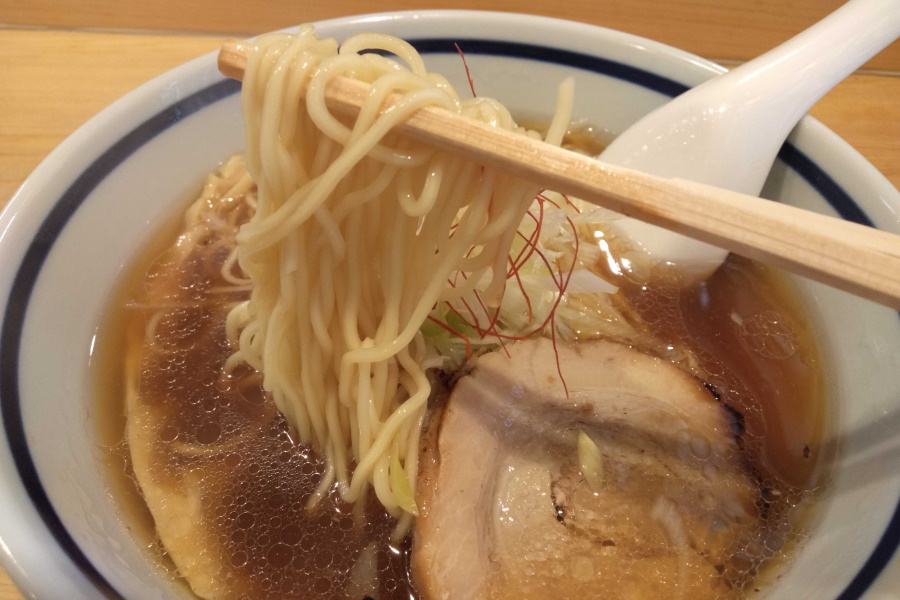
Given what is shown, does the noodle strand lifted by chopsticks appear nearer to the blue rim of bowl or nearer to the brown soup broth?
the brown soup broth

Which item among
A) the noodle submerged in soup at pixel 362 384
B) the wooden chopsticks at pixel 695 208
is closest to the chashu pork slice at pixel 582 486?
the noodle submerged in soup at pixel 362 384

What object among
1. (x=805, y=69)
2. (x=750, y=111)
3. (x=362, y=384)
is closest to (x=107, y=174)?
(x=362, y=384)

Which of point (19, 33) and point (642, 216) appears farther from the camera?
point (19, 33)

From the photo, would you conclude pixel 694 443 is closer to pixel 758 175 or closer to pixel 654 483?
pixel 654 483

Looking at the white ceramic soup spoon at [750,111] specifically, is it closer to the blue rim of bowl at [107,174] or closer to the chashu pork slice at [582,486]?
the blue rim of bowl at [107,174]

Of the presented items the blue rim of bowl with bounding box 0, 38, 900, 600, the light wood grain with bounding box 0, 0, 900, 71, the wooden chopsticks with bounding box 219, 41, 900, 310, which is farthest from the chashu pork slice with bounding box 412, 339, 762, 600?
the light wood grain with bounding box 0, 0, 900, 71

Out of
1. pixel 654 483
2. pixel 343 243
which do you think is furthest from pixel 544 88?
pixel 654 483

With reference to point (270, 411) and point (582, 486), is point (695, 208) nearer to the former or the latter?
point (582, 486)
